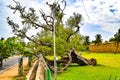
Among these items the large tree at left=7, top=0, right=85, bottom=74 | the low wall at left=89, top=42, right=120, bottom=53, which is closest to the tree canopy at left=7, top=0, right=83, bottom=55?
the large tree at left=7, top=0, right=85, bottom=74

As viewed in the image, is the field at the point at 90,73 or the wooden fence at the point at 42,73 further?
the field at the point at 90,73

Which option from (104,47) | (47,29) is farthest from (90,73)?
(104,47)

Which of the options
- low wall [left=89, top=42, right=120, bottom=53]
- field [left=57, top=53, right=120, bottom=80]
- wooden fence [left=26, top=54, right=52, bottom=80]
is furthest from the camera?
low wall [left=89, top=42, right=120, bottom=53]

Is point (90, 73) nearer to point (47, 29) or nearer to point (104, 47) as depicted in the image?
point (47, 29)

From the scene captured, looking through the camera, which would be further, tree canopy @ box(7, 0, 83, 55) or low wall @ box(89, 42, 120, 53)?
low wall @ box(89, 42, 120, 53)

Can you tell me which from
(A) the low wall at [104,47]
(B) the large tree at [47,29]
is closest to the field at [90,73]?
(B) the large tree at [47,29]

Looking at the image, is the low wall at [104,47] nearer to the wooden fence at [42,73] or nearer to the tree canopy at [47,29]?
the tree canopy at [47,29]

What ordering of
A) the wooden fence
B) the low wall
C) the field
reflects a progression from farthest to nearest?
the low wall → the field → the wooden fence

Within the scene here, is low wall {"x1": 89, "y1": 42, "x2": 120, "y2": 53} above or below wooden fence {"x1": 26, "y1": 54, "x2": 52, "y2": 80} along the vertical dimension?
above

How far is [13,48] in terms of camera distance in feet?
84.1

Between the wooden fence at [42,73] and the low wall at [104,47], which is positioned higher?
the low wall at [104,47]

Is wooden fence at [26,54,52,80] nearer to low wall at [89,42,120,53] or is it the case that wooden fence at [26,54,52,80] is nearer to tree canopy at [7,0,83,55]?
tree canopy at [7,0,83,55]

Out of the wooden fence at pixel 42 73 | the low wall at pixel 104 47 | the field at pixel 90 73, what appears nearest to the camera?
the wooden fence at pixel 42 73

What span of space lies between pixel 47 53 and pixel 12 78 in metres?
7.95
